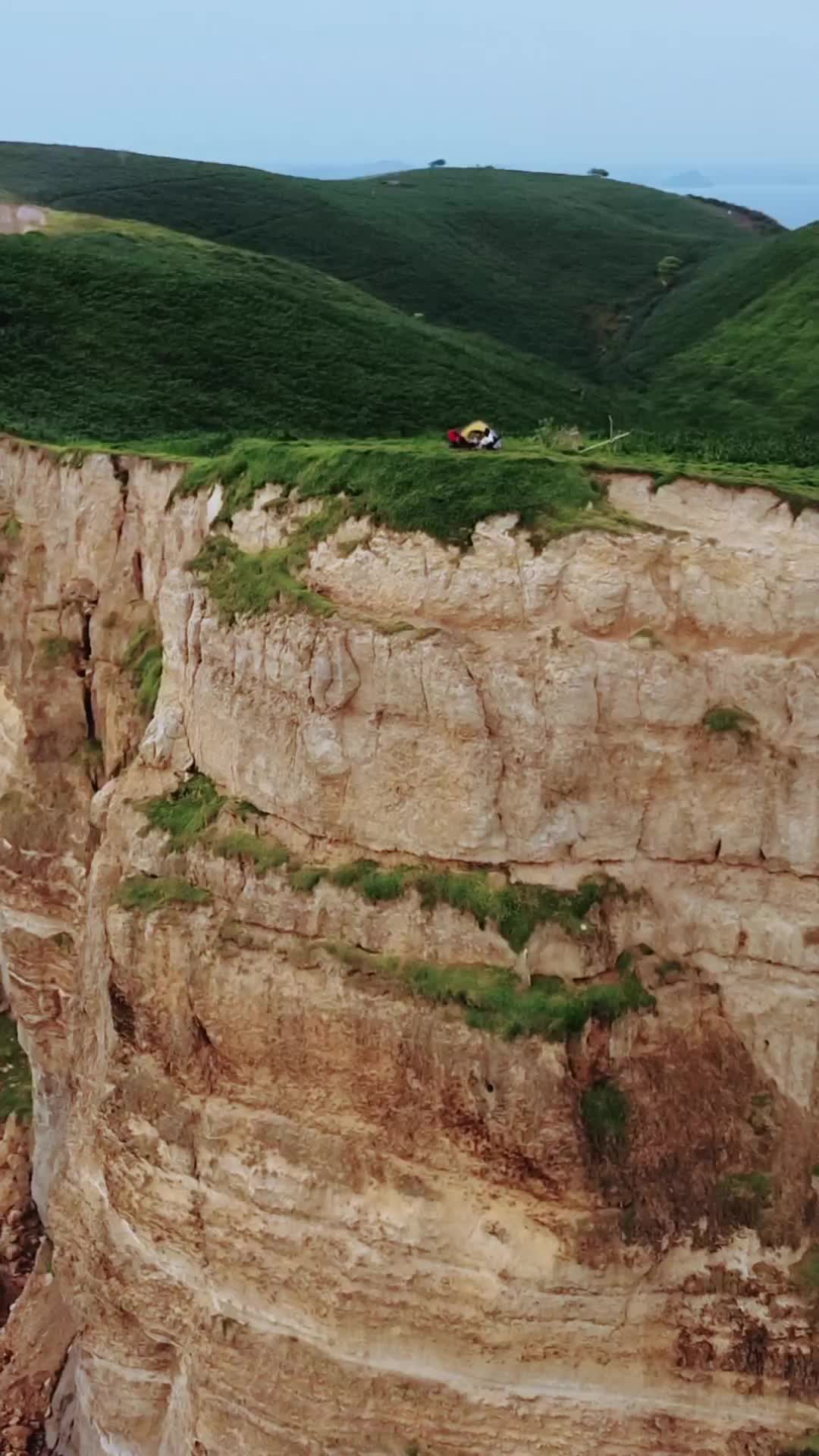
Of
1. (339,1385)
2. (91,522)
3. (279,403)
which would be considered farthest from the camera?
(279,403)

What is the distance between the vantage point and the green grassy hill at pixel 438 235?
39406mm

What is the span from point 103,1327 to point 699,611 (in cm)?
1159

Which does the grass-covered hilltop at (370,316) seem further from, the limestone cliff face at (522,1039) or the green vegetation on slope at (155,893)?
the green vegetation on slope at (155,893)

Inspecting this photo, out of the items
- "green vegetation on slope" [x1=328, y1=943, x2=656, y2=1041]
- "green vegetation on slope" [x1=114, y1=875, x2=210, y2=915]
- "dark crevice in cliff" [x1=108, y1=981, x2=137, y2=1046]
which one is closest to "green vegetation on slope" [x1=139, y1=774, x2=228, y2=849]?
"green vegetation on slope" [x1=114, y1=875, x2=210, y2=915]

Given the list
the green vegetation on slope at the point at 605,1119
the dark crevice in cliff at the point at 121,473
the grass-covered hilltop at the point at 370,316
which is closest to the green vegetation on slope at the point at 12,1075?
the dark crevice in cliff at the point at 121,473

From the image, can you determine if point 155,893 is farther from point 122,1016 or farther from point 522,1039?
point 522,1039

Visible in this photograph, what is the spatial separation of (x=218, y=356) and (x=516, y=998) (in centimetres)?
2081

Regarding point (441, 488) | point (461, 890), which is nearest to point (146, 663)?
point (441, 488)

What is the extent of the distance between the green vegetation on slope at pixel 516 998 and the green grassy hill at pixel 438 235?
82.0 feet

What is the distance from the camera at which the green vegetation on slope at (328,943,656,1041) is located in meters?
13.0

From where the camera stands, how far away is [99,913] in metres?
16.6

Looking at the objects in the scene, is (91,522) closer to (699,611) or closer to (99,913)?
(99,913)

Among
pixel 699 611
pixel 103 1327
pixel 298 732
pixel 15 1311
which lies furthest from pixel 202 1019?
pixel 15 1311

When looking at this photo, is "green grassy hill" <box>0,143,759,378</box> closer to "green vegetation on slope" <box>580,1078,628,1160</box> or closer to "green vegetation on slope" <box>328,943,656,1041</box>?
"green vegetation on slope" <box>328,943,656,1041</box>
